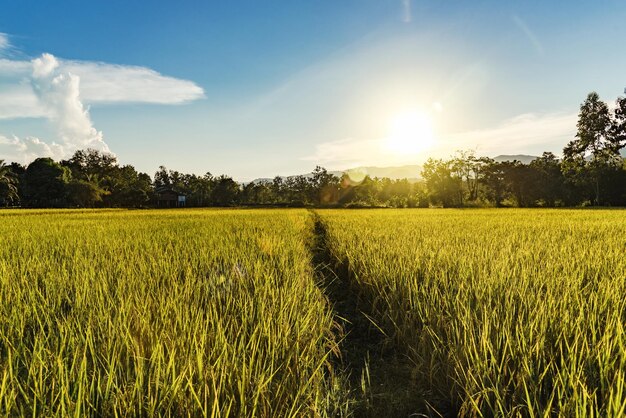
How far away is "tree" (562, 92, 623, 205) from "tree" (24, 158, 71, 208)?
205 ft

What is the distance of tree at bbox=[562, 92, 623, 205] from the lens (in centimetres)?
3656

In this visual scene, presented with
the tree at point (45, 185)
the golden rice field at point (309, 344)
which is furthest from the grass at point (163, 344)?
the tree at point (45, 185)

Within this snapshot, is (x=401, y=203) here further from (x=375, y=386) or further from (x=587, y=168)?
(x=375, y=386)

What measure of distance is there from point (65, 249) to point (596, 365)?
5828mm

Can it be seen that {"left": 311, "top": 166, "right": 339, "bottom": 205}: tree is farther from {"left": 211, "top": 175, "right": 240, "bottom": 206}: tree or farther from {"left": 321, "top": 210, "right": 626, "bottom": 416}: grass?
{"left": 321, "top": 210, "right": 626, "bottom": 416}: grass

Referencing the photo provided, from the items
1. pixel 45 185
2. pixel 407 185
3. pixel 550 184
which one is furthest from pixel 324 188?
pixel 45 185

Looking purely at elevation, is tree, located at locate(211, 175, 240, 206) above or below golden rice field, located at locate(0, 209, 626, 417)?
above

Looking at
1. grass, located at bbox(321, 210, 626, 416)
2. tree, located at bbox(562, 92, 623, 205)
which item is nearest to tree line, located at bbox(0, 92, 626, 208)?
tree, located at bbox(562, 92, 623, 205)

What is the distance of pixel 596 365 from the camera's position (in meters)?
1.51

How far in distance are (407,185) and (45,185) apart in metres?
55.3

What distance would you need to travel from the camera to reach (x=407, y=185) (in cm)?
6159

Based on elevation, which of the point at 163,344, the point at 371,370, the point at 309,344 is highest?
the point at 163,344

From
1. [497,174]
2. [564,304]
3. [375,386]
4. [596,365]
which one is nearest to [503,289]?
[564,304]

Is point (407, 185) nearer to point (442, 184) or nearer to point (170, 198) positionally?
point (442, 184)
